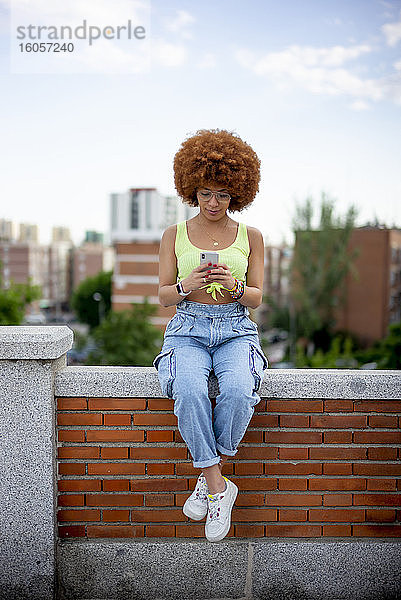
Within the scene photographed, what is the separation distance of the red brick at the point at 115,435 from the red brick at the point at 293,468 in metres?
0.69

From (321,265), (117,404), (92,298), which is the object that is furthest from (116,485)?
(92,298)

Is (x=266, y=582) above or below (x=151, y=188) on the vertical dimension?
below

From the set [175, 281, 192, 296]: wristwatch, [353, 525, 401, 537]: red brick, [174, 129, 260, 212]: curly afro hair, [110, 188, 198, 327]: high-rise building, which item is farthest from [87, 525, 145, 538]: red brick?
[110, 188, 198, 327]: high-rise building

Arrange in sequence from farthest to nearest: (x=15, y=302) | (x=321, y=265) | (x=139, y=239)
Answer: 1. (x=139, y=239)
2. (x=321, y=265)
3. (x=15, y=302)

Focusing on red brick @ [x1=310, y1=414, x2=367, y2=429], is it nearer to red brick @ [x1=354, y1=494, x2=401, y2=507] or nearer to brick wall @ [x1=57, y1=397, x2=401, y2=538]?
brick wall @ [x1=57, y1=397, x2=401, y2=538]

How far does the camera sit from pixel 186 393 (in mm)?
2662

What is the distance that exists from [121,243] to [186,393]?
189ft

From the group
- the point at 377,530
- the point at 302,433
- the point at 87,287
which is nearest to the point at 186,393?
the point at 302,433

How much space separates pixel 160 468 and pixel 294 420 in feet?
2.43

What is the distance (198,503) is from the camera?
283cm

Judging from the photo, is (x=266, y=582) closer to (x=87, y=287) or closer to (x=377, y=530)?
(x=377, y=530)

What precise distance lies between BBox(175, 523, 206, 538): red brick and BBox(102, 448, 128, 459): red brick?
0.48m

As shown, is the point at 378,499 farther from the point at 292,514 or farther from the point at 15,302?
the point at 15,302

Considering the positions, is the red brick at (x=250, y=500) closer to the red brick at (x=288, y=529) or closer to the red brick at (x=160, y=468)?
the red brick at (x=288, y=529)
